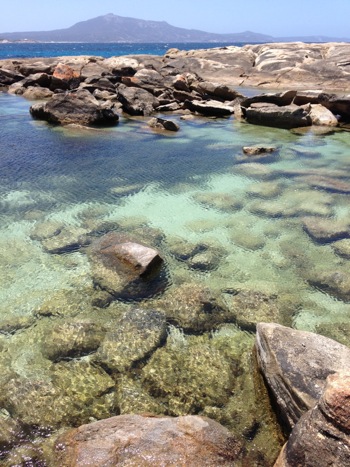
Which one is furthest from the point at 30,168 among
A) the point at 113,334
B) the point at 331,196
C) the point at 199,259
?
the point at 331,196

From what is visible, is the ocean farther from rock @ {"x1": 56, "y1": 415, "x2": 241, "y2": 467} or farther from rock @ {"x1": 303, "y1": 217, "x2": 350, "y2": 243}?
rock @ {"x1": 56, "y1": 415, "x2": 241, "y2": 467}

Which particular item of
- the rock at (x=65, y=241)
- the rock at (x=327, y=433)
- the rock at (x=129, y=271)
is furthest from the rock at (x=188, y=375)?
the rock at (x=65, y=241)

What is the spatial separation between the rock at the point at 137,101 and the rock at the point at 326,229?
50.1ft

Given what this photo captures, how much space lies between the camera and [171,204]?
10.4 m

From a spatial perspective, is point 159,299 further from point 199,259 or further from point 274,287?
point 274,287

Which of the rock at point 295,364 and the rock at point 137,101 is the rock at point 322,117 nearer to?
the rock at point 137,101

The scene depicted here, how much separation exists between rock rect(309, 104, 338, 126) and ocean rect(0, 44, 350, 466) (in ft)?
19.9

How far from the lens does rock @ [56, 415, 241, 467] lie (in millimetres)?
3446

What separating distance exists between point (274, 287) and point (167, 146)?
1050 centimetres

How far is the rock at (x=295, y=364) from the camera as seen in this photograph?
3891mm

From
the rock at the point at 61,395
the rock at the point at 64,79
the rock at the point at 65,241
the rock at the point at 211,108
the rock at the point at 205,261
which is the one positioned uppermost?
the rock at the point at 64,79

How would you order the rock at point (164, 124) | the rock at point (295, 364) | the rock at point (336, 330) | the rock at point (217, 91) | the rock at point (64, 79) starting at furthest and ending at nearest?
the rock at point (64, 79), the rock at point (217, 91), the rock at point (164, 124), the rock at point (336, 330), the rock at point (295, 364)

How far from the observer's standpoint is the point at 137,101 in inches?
872

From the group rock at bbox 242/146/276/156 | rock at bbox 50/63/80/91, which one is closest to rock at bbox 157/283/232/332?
rock at bbox 242/146/276/156
